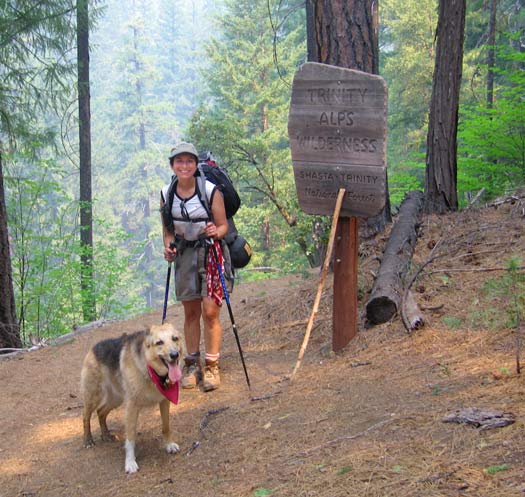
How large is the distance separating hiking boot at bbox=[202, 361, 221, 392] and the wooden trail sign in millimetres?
1873

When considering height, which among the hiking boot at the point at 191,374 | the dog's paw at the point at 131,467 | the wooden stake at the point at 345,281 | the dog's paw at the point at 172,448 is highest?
the wooden stake at the point at 345,281

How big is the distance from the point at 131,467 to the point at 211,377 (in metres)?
1.48

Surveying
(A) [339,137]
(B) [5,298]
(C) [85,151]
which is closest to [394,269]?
(A) [339,137]

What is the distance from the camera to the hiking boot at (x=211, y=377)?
217 inches

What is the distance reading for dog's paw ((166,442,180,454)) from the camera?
4.37 metres

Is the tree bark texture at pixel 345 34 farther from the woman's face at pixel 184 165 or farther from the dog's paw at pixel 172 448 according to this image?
the dog's paw at pixel 172 448

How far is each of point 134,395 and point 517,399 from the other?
2.70m

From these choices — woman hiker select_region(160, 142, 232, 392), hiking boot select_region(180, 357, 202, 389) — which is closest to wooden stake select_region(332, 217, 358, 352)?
woman hiker select_region(160, 142, 232, 392)

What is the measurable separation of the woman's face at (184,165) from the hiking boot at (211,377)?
1.89 meters

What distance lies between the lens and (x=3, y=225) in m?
9.33

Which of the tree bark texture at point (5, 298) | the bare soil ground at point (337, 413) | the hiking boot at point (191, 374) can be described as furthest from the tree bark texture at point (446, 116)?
the tree bark texture at point (5, 298)

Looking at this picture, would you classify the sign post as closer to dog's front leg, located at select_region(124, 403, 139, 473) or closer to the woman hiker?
the woman hiker

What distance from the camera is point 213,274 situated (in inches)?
217

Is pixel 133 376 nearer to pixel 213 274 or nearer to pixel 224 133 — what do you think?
pixel 213 274
